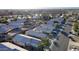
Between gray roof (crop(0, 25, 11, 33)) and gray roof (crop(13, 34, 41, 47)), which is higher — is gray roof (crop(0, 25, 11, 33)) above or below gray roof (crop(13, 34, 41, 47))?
above

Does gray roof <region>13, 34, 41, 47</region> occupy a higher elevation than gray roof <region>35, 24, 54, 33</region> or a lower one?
lower

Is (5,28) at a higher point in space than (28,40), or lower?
higher

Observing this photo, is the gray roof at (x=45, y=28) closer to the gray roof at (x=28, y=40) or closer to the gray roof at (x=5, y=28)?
the gray roof at (x=28, y=40)

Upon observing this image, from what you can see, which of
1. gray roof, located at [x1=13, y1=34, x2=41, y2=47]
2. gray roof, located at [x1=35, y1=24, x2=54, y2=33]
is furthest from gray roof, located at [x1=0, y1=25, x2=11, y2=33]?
gray roof, located at [x1=35, y1=24, x2=54, y2=33]

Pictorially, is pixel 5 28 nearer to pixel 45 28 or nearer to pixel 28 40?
pixel 28 40

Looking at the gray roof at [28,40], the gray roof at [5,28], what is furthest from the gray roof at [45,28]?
the gray roof at [5,28]

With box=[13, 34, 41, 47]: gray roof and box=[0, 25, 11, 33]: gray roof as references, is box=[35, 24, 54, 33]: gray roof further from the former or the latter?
box=[0, 25, 11, 33]: gray roof

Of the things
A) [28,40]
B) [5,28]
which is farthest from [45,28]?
[5,28]
